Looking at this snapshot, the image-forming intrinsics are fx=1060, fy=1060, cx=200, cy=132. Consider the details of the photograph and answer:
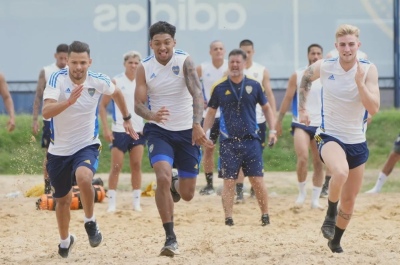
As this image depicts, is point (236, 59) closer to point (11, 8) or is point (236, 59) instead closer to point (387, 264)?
point (387, 264)

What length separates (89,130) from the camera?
10531 millimetres

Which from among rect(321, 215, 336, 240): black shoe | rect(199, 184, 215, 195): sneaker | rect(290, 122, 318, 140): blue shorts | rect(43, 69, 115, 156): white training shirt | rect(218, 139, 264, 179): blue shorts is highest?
rect(43, 69, 115, 156): white training shirt

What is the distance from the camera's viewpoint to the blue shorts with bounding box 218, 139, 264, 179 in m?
13.0

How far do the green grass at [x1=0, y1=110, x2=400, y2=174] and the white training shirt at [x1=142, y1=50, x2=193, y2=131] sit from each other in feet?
26.3

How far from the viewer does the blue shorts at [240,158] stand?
13.0 m

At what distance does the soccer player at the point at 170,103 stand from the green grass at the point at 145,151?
26.2 feet

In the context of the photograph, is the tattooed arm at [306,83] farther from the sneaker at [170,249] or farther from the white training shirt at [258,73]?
the white training shirt at [258,73]

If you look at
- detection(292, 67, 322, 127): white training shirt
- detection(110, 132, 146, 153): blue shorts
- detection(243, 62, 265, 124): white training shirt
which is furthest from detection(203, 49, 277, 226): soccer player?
detection(243, 62, 265, 124): white training shirt

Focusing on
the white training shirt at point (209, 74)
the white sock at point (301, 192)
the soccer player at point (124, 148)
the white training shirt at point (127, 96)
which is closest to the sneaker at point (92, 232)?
the soccer player at point (124, 148)

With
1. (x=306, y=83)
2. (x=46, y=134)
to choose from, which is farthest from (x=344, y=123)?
(x=46, y=134)

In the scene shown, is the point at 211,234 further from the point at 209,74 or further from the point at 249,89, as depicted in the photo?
the point at 209,74

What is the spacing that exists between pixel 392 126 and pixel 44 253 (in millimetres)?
11088

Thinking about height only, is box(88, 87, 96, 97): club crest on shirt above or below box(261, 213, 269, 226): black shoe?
above

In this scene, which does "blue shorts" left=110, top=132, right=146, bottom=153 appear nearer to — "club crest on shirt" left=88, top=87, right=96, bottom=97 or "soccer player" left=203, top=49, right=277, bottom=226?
"soccer player" left=203, top=49, right=277, bottom=226
